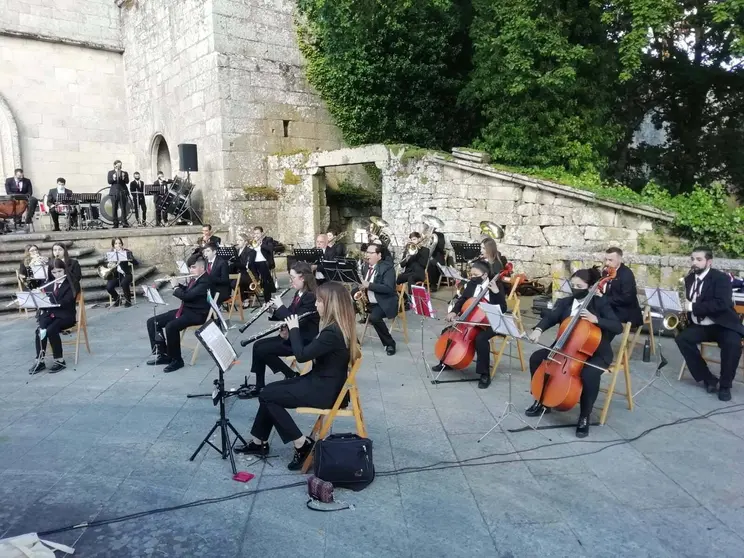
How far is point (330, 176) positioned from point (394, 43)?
3.67 meters

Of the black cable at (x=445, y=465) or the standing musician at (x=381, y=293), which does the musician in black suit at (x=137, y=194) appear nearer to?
the standing musician at (x=381, y=293)

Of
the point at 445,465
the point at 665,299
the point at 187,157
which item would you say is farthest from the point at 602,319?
the point at 187,157

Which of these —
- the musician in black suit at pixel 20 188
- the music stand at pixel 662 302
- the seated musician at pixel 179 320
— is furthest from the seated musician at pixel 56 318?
the musician in black suit at pixel 20 188

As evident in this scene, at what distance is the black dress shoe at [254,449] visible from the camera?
4.30 metres

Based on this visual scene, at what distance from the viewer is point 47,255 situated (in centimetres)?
1133

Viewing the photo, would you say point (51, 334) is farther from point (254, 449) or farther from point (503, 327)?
point (503, 327)

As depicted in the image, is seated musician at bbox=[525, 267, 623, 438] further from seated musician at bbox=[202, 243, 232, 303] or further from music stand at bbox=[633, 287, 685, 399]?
seated musician at bbox=[202, 243, 232, 303]

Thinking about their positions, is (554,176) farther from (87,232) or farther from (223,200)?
(87,232)

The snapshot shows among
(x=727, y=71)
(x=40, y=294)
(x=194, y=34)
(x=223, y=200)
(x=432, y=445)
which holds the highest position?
(x=194, y=34)

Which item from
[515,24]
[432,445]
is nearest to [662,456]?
[432,445]

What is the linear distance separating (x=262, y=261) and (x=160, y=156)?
347 inches

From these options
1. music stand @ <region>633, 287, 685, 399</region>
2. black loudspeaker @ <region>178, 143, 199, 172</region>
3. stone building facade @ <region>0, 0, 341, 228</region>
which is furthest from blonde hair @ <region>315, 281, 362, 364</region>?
black loudspeaker @ <region>178, 143, 199, 172</region>

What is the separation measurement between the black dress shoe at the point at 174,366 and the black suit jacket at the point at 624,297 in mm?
4849

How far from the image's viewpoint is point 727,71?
541 inches
